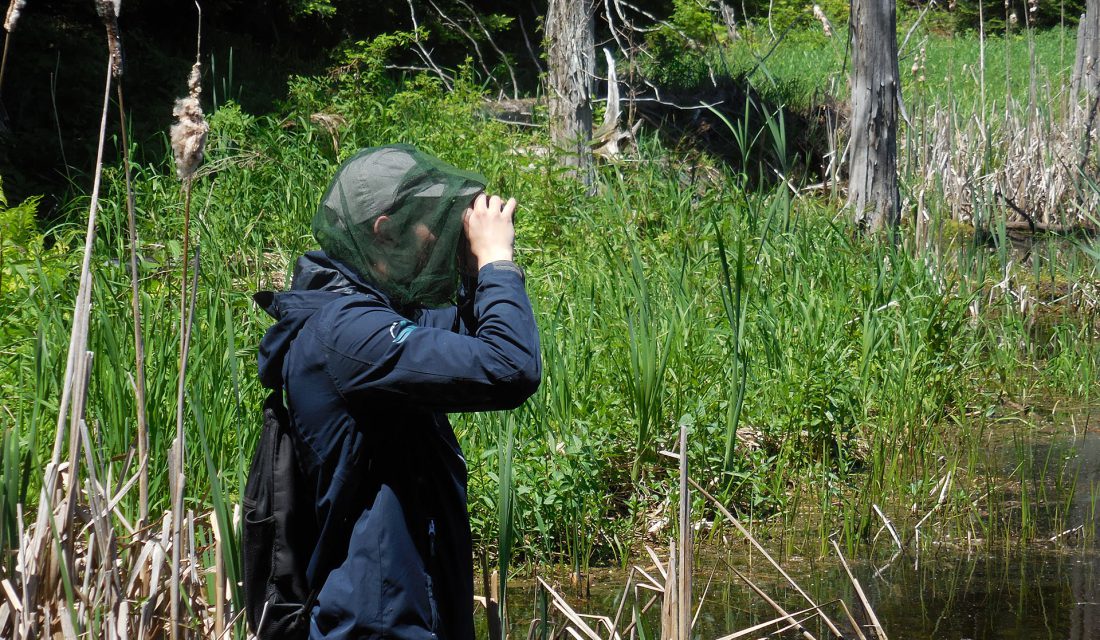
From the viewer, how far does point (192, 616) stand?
216 centimetres

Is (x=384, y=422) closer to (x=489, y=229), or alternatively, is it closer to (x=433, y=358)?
(x=433, y=358)

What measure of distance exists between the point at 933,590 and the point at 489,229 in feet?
8.48

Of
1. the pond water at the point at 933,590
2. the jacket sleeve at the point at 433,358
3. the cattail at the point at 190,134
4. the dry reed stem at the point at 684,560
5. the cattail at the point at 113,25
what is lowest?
the pond water at the point at 933,590

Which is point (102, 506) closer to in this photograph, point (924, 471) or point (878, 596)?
point (878, 596)

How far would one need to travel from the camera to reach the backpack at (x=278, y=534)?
5.66 ft

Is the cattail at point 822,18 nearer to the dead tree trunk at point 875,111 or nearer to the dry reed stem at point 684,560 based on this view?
the dead tree trunk at point 875,111

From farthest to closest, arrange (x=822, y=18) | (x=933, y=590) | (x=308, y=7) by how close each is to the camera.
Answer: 1. (x=308, y=7)
2. (x=822, y=18)
3. (x=933, y=590)

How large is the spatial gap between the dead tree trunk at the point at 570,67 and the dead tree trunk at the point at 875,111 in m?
1.93

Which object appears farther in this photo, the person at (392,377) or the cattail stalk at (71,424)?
the cattail stalk at (71,424)

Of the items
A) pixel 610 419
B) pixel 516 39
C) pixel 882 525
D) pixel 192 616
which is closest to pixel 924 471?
pixel 882 525

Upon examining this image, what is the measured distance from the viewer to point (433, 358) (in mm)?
1627

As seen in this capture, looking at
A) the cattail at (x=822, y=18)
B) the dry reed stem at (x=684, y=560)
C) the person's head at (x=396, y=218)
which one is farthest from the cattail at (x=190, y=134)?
the cattail at (x=822, y=18)

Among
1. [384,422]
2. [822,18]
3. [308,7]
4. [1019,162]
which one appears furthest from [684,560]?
[308,7]

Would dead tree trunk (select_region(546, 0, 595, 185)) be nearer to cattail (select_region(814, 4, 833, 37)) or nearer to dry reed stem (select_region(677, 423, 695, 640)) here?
cattail (select_region(814, 4, 833, 37))
